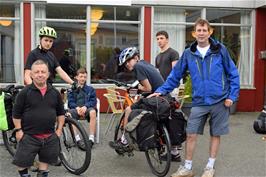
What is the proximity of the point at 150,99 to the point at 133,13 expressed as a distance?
5936mm

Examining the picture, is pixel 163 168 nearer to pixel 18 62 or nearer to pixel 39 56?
pixel 39 56

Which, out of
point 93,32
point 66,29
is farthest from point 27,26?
point 93,32

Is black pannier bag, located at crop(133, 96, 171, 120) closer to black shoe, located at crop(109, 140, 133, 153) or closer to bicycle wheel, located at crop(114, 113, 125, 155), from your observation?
black shoe, located at crop(109, 140, 133, 153)

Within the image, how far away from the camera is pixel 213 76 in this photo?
5.37 meters

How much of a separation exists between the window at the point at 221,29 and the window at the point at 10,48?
321cm

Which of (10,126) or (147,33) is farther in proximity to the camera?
(147,33)

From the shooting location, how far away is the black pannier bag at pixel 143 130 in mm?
5477

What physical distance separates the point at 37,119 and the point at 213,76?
2054mm

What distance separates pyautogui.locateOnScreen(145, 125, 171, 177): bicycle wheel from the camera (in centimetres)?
540

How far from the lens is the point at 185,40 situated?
11641 mm

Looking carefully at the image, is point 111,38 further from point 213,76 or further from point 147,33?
point 213,76

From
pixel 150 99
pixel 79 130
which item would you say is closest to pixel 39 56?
pixel 79 130

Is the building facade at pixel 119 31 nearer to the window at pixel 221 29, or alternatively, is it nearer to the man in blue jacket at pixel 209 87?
the window at pixel 221 29

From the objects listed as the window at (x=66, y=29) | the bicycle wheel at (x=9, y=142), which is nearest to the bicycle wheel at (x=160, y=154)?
the bicycle wheel at (x=9, y=142)
